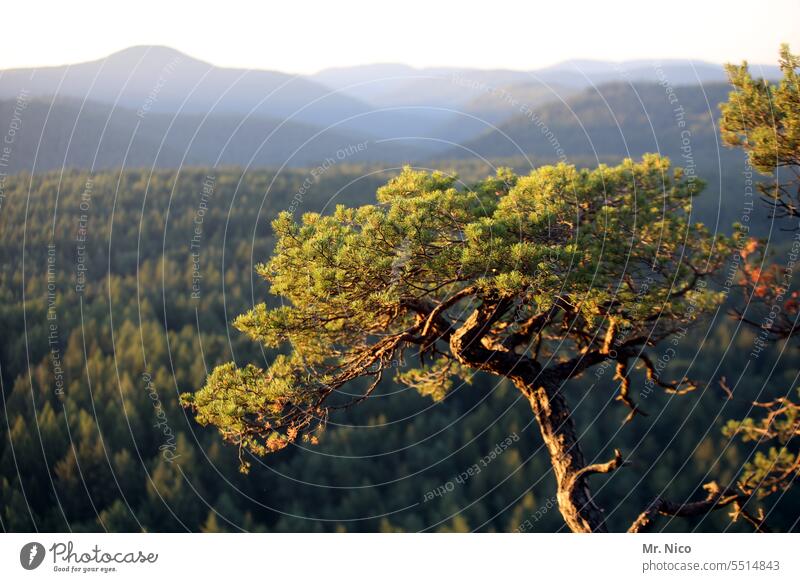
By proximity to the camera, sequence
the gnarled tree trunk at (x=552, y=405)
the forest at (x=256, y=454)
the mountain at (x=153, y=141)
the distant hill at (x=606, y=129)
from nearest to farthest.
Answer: the gnarled tree trunk at (x=552, y=405), the forest at (x=256, y=454), the mountain at (x=153, y=141), the distant hill at (x=606, y=129)

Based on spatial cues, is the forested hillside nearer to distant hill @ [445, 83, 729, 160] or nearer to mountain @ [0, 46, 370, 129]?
A: mountain @ [0, 46, 370, 129]

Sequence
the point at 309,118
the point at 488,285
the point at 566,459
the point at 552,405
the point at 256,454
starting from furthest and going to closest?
the point at 309,118, the point at 256,454, the point at 552,405, the point at 566,459, the point at 488,285

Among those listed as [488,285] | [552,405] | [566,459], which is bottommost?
[566,459]

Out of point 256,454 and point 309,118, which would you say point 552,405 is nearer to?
point 256,454

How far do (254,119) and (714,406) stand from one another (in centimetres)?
6677

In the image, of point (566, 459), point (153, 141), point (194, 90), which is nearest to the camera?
point (566, 459)

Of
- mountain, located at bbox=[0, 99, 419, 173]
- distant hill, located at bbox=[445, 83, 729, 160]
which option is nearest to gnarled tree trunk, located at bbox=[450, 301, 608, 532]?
mountain, located at bbox=[0, 99, 419, 173]

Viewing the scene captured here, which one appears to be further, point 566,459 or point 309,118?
point 309,118

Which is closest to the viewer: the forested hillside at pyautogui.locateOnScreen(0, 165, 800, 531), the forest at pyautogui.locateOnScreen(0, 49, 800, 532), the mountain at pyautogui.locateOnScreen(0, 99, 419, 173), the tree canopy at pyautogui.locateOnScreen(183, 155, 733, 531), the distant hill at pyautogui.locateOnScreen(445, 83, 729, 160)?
the tree canopy at pyautogui.locateOnScreen(183, 155, 733, 531)

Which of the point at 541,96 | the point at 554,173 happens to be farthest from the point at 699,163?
the point at 554,173

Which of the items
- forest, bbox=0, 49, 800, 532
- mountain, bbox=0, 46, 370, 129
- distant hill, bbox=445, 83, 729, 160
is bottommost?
forest, bbox=0, 49, 800, 532

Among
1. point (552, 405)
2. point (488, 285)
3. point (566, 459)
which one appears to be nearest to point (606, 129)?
point (552, 405)

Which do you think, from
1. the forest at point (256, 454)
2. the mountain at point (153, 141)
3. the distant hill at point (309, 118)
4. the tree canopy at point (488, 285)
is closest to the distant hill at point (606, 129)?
the distant hill at point (309, 118)

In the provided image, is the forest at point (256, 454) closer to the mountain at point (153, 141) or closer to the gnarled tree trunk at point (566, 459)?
the mountain at point (153, 141)
